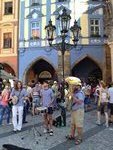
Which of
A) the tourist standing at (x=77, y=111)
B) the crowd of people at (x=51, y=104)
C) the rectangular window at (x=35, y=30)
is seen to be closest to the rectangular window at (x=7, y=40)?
the rectangular window at (x=35, y=30)

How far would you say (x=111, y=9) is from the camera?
23438 mm

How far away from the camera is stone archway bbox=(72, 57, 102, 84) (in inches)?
1248

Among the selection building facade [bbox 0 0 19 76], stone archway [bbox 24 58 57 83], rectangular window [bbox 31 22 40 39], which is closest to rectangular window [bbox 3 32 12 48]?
building facade [bbox 0 0 19 76]

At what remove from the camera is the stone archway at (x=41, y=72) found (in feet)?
107

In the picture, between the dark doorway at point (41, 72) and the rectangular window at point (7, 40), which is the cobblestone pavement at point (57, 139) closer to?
the dark doorway at point (41, 72)

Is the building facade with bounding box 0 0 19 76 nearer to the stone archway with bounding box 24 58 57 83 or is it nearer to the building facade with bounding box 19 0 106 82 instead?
the building facade with bounding box 19 0 106 82

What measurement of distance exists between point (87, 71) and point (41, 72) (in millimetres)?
4204

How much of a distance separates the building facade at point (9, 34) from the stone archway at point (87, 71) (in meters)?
5.28

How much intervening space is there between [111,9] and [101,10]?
Answer: 7.65 metres

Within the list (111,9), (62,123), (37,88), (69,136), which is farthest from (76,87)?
(111,9)

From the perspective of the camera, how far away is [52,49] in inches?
1220

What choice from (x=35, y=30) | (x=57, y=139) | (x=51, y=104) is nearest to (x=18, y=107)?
(x=51, y=104)

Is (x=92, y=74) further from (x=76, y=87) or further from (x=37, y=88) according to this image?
(x=76, y=87)

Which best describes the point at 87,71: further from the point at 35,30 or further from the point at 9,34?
the point at 9,34
